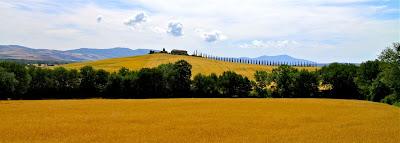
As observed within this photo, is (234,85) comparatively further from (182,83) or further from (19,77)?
(19,77)

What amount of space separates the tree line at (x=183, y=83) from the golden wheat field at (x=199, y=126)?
36.5 metres

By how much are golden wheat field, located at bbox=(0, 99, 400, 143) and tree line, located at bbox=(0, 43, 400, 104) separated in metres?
36.5

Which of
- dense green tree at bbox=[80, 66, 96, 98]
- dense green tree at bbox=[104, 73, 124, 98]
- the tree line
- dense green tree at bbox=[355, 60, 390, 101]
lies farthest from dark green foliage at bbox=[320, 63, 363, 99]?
dense green tree at bbox=[80, 66, 96, 98]

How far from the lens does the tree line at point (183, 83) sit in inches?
4264

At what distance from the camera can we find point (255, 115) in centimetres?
6769

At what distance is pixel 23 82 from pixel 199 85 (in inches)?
1600

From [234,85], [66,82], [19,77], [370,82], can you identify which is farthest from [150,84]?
[370,82]

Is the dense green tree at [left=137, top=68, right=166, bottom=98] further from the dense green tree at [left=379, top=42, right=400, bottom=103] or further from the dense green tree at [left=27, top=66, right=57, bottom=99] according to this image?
the dense green tree at [left=379, top=42, right=400, bottom=103]

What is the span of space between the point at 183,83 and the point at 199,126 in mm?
66222

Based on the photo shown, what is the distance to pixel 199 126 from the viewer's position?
5378 centimetres

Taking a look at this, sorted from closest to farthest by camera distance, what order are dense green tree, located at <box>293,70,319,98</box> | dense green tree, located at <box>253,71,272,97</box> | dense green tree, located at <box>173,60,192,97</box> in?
dense green tree, located at <box>293,70,319,98</box> → dense green tree, located at <box>173,60,192,97</box> → dense green tree, located at <box>253,71,272,97</box>

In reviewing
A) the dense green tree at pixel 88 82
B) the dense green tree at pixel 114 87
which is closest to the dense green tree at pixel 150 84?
the dense green tree at pixel 114 87

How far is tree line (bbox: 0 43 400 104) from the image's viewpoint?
108 meters

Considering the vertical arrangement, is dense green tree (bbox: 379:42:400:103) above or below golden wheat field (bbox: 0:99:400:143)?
above
